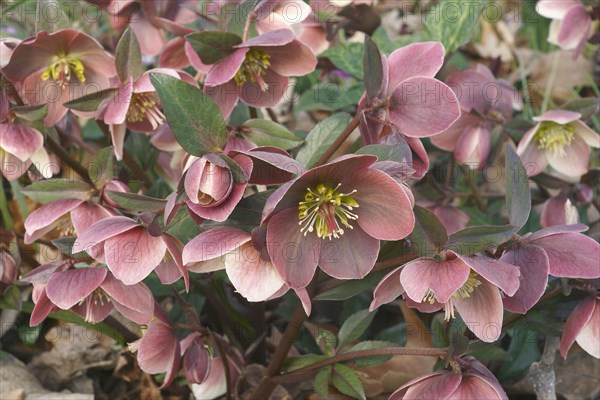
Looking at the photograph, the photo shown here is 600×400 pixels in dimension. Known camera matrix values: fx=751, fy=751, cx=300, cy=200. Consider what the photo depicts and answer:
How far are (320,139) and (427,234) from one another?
249 mm

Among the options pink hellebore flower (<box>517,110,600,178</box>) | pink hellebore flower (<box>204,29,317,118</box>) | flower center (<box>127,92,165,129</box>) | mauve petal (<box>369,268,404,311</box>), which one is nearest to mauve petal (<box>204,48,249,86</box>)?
pink hellebore flower (<box>204,29,317,118</box>)

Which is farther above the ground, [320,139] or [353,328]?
[320,139]

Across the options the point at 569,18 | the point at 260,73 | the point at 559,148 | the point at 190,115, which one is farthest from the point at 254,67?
the point at 569,18

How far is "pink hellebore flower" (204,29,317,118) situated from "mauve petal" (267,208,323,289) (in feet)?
0.80

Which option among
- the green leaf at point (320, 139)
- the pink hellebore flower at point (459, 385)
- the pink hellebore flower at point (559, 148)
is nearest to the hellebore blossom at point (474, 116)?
the pink hellebore flower at point (559, 148)

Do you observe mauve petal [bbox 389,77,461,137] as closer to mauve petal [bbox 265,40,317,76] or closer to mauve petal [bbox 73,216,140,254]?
mauve petal [bbox 265,40,317,76]

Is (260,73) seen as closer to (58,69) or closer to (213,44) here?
(213,44)

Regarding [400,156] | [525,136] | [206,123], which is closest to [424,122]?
[400,156]

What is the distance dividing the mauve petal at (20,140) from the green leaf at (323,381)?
47cm

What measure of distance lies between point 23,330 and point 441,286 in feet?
2.60

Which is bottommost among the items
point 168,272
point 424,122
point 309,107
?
point 309,107

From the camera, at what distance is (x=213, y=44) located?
0.93m

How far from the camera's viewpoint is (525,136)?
1.21 metres

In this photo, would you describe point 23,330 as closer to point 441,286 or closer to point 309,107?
point 309,107
